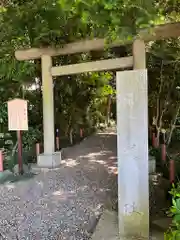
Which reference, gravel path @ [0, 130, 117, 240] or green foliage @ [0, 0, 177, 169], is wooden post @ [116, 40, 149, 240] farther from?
gravel path @ [0, 130, 117, 240]

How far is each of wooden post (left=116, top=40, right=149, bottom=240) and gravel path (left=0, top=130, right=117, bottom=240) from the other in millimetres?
754

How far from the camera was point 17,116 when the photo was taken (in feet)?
23.9

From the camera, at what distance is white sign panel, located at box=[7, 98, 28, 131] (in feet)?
23.8

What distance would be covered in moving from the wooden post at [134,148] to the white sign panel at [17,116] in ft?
13.9

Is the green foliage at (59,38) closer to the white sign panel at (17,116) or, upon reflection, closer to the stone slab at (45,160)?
the stone slab at (45,160)

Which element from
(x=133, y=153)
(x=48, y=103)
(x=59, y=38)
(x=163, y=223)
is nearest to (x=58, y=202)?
(x=163, y=223)

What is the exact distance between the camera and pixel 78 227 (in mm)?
4176

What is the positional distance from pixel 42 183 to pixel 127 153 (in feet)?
11.6

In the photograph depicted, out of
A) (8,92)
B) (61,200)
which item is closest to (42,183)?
(61,200)

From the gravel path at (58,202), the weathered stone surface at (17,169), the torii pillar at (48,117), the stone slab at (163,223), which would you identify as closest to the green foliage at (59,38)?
the torii pillar at (48,117)

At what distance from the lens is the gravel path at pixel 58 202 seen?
161 inches

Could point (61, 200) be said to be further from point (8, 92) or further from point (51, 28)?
point (8, 92)

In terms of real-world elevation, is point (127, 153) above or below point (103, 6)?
below

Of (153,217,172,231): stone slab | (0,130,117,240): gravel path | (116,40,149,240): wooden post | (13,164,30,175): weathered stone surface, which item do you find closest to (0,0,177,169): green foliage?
(116,40,149,240): wooden post
